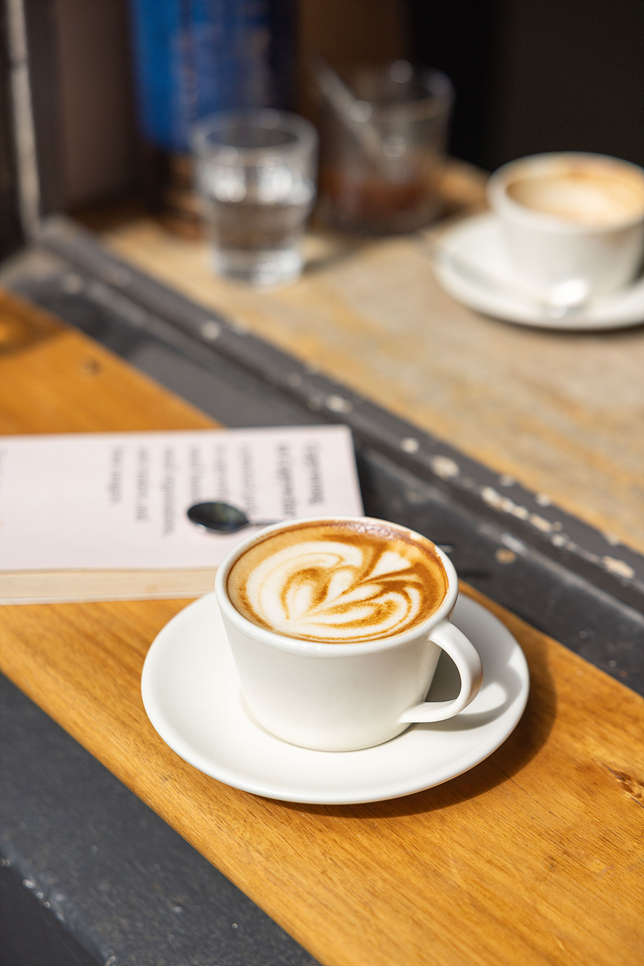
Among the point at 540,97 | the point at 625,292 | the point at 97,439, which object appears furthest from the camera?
the point at 540,97

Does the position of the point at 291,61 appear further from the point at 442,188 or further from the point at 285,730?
the point at 285,730

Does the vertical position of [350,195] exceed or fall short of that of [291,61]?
it falls short

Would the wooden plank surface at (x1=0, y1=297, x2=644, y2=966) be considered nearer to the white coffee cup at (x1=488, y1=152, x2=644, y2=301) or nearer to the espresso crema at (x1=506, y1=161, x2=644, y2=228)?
the white coffee cup at (x1=488, y1=152, x2=644, y2=301)

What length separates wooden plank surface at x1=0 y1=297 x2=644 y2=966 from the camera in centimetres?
36

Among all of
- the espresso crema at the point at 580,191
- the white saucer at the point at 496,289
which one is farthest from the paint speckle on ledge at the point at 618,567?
the espresso crema at the point at 580,191

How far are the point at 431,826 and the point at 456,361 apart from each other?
454 mm

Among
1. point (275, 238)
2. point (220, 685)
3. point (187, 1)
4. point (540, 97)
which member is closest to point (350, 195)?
point (275, 238)

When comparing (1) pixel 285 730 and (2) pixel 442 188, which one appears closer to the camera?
(1) pixel 285 730

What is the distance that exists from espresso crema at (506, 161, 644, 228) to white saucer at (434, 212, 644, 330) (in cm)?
5

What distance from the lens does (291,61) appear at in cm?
91

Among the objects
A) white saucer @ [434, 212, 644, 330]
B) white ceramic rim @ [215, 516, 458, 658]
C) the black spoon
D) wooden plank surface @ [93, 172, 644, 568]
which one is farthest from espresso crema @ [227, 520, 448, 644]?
white saucer @ [434, 212, 644, 330]

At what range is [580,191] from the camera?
34.6 inches

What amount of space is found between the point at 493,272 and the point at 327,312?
0.52 ft

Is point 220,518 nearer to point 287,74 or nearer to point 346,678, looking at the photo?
point 346,678
